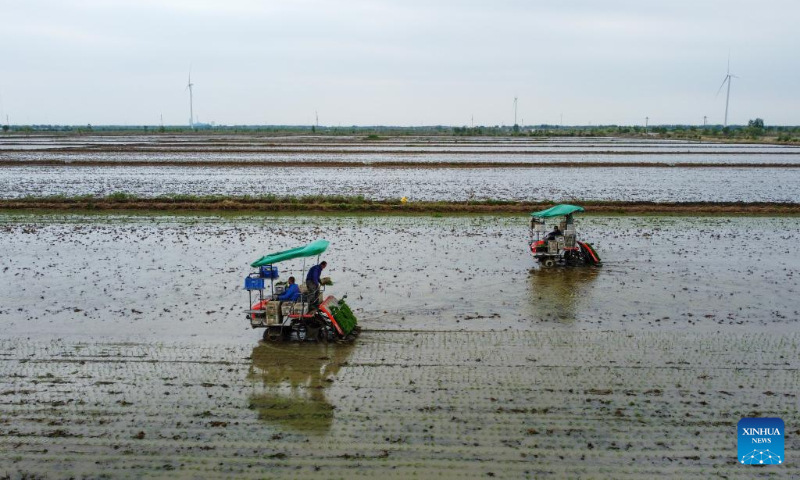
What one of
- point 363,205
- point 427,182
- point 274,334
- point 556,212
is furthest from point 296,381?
point 427,182

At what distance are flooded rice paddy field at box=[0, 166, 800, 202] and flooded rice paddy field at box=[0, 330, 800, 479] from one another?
800 inches

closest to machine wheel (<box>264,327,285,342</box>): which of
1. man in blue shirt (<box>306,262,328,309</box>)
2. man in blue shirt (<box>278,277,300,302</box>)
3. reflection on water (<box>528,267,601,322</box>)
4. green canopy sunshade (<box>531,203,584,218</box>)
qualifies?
man in blue shirt (<box>278,277,300,302</box>)

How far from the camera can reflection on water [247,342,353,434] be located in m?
9.11

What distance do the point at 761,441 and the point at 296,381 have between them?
7.29m

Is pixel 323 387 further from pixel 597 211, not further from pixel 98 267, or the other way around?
pixel 597 211

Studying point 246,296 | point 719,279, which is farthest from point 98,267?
point 719,279

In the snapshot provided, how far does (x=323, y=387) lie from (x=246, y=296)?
572 cm

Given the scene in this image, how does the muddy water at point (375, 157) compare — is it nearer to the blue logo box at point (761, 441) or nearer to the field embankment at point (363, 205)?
the field embankment at point (363, 205)

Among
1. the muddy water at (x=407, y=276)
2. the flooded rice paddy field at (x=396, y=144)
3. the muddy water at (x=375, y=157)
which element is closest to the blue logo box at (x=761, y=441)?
the muddy water at (x=407, y=276)

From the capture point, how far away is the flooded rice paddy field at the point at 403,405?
788 centimetres

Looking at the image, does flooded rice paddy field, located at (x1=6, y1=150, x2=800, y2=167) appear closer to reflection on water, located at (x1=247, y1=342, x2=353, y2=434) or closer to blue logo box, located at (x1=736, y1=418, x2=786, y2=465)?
reflection on water, located at (x1=247, y1=342, x2=353, y2=434)

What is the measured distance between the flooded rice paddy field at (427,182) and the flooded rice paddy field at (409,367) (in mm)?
13652

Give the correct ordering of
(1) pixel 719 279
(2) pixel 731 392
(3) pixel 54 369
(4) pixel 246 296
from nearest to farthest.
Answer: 1. (2) pixel 731 392
2. (3) pixel 54 369
3. (4) pixel 246 296
4. (1) pixel 719 279

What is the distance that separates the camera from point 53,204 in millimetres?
28297
